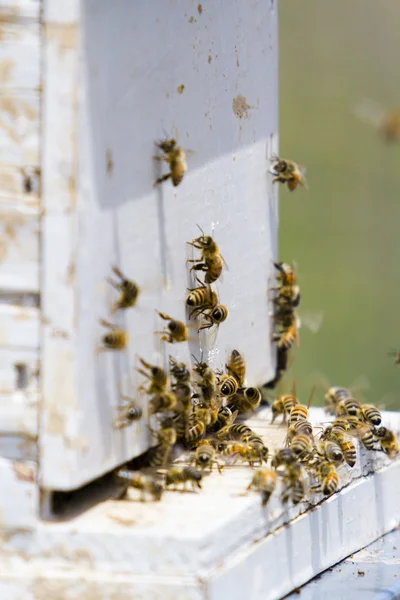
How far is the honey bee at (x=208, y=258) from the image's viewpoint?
3.59 m

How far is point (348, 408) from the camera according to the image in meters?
4.28

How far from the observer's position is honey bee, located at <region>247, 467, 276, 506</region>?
10.4 feet

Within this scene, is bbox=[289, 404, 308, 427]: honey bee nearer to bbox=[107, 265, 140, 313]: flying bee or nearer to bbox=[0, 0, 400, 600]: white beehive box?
bbox=[0, 0, 400, 600]: white beehive box

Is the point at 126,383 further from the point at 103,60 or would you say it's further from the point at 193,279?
the point at 103,60

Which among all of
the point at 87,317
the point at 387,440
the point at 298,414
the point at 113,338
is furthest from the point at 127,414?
the point at 387,440

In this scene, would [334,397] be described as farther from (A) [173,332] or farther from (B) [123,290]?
(B) [123,290]

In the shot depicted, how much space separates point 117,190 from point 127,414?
2.05 ft

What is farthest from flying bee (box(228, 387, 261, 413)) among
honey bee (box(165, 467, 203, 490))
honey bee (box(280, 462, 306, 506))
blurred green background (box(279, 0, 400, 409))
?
blurred green background (box(279, 0, 400, 409))

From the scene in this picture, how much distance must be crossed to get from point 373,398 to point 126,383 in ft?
31.6

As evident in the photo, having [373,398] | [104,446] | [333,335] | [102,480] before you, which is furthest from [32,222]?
[333,335]

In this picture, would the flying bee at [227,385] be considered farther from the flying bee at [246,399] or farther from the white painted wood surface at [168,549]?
the white painted wood surface at [168,549]

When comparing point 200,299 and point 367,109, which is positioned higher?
point 367,109

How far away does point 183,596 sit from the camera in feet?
9.22

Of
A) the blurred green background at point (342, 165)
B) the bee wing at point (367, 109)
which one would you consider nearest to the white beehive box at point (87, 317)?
the bee wing at point (367, 109)
